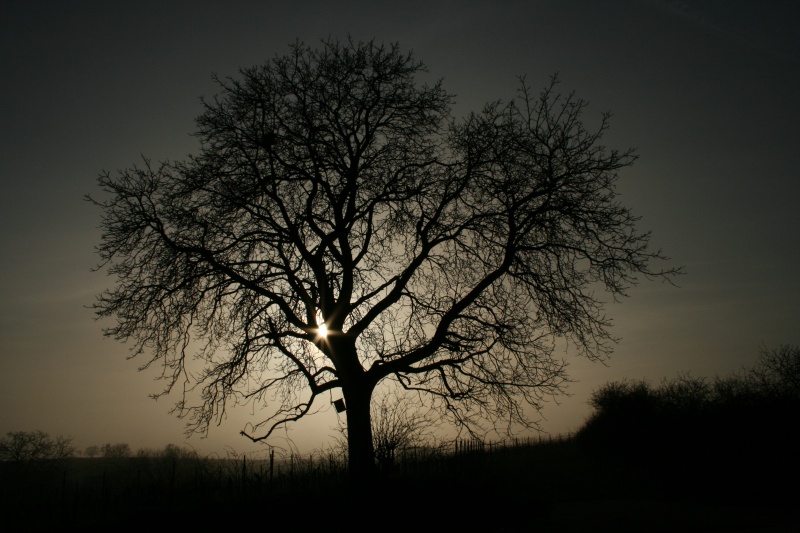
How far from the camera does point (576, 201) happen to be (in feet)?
36.2

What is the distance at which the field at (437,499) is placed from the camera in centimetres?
954

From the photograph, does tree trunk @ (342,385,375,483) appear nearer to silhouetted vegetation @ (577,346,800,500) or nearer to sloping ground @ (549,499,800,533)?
sloping ground @ (549,499,800,533)

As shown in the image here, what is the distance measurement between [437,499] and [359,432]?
195 centimetres

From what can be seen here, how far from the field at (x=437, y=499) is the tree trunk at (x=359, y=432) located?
335 mm

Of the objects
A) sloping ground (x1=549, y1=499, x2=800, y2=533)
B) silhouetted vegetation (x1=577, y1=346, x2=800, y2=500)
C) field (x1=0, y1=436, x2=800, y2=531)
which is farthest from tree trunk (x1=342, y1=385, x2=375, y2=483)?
silhouetted vegetation (x1=577, y1=346, x2=800, y2=500)

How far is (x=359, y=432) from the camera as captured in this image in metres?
10.7

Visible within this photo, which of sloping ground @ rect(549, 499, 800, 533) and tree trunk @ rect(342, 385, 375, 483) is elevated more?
tree trunk @ rect(342, 385, 375, 483)

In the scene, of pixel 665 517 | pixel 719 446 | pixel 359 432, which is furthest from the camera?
pixel 719 446

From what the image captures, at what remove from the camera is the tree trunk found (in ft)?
34.3

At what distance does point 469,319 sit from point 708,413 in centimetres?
1055

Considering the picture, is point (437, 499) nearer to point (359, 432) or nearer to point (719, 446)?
point (359, 432)

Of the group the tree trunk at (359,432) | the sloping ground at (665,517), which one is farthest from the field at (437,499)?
the tree trunk at (359,432)

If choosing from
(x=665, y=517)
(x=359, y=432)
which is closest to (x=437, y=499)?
(x=359, y=432)

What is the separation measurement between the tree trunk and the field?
1.10 feet
